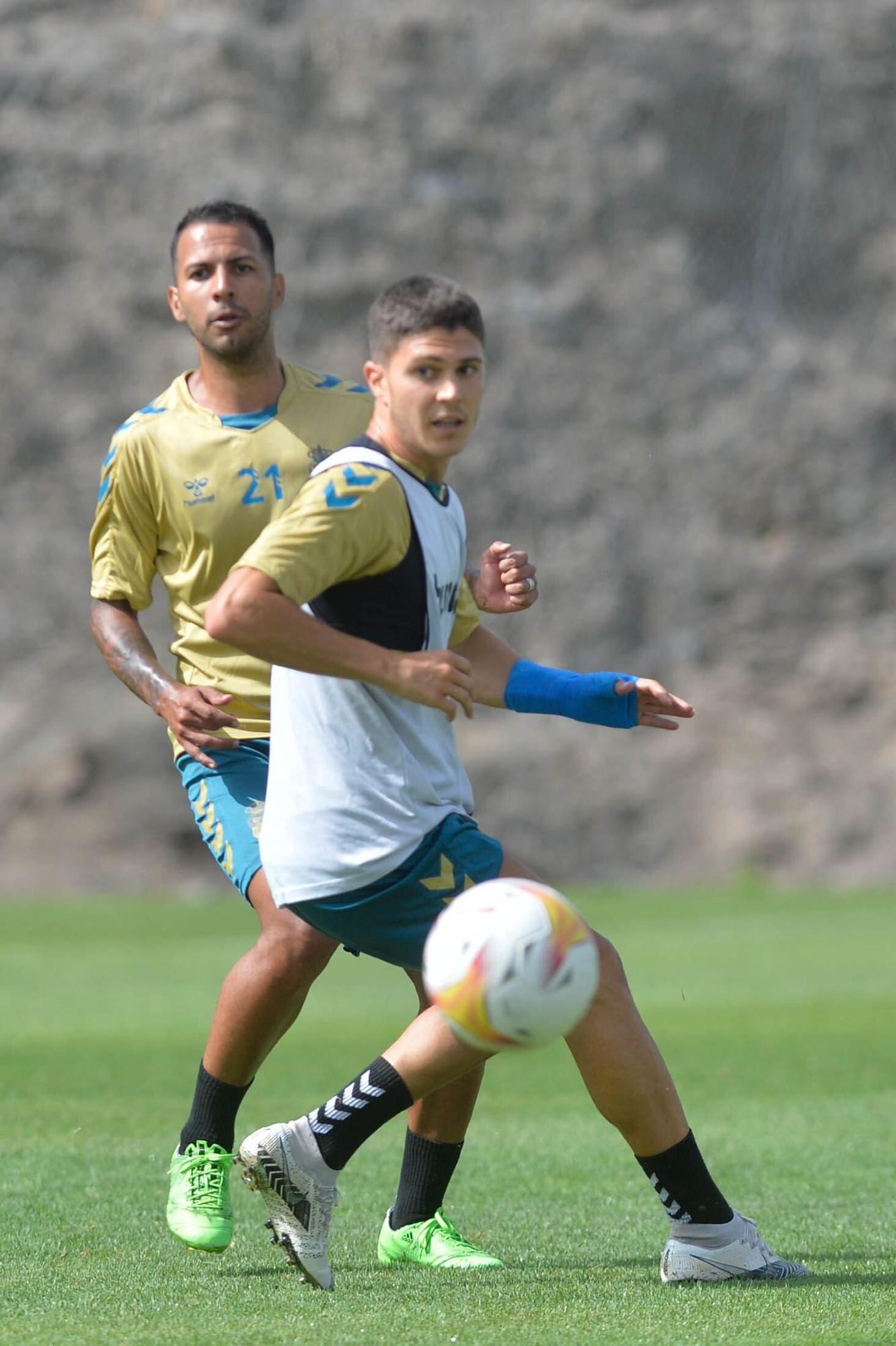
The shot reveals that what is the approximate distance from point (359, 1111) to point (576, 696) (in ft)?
3.48

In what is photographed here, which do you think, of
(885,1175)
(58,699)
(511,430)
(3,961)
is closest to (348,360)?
(511,430)

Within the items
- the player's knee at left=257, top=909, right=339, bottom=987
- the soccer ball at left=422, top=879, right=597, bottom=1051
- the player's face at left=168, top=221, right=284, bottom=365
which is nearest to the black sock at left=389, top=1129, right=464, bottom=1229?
the player's knee at left=257, top=909, right=339, bottom=987

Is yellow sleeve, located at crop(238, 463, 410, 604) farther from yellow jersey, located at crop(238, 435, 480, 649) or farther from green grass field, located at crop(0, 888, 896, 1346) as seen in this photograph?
green grass field, located at crop(0, 888, 896, 1346)

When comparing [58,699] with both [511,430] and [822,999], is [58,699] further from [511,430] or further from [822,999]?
[822,999]

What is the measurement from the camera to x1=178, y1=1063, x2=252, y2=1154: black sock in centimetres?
458

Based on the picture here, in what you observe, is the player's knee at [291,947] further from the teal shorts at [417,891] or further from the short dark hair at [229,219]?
the short dark hair at [229,219]

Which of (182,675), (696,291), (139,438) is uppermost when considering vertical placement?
(696,291)

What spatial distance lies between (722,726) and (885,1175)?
18571 millimetres

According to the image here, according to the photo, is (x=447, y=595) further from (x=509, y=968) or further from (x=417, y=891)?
(x=509, y=968)

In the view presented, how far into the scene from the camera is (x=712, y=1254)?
13.5 ft

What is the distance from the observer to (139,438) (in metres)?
4.95

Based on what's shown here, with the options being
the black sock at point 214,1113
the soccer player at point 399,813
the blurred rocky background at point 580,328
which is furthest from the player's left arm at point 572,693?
the blurred rocky background at point 580,328

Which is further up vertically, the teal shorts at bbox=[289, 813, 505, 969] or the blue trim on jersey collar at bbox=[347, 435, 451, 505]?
the blue trim on jersey collar at bbox=[347, 435, 451, 505]

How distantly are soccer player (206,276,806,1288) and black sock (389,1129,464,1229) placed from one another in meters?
0.47
